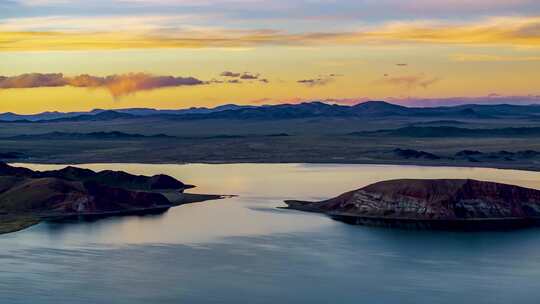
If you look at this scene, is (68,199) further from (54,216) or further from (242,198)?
(242,198)

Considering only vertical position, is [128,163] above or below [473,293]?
above

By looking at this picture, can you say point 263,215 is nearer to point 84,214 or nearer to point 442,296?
point 84,214

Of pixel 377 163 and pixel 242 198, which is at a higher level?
pixel 377 163

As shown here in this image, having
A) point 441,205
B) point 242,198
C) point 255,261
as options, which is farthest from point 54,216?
point 441,205

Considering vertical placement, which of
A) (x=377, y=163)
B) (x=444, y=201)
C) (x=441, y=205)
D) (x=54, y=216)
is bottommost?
(x=54, y=216)

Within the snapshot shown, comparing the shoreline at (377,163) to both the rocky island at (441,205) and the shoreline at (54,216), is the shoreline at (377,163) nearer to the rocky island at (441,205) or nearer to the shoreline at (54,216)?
the rocky island at (441,205)

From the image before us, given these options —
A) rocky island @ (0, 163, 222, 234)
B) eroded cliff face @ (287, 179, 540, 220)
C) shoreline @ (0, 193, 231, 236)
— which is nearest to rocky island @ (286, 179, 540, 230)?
eroded cliff face @ (287, 179, 540, 220)

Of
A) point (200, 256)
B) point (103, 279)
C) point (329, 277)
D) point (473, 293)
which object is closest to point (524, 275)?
point (473, 293)
